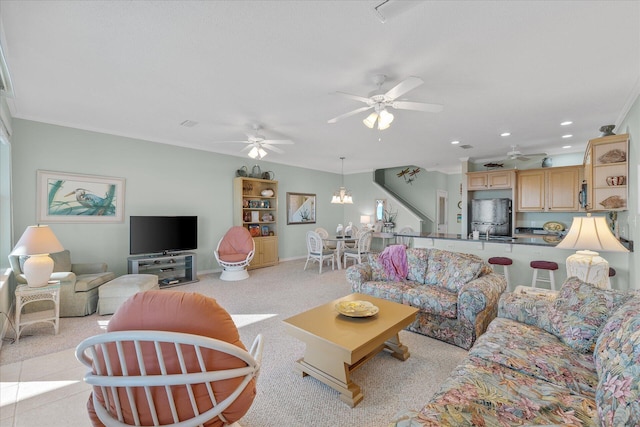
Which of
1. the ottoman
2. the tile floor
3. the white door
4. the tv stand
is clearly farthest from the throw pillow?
the white door

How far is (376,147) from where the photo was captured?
5.79 metres

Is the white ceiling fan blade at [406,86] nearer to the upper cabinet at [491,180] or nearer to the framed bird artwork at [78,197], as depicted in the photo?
the framed bird artwork at [78,197]

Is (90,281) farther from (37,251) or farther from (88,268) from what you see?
(37,251)

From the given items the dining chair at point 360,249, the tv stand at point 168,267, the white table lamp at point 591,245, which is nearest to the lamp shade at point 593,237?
the white table lamp at point 591,245

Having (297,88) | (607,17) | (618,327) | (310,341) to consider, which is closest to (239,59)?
(297,88)

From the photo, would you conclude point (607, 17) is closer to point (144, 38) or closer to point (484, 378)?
point (484, 378)

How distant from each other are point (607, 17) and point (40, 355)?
534 centimetres

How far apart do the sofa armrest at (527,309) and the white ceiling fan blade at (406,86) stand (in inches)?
78.1

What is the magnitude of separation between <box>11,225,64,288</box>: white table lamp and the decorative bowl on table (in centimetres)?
308

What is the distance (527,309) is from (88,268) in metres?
5.37

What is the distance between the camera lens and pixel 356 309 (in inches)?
93.5

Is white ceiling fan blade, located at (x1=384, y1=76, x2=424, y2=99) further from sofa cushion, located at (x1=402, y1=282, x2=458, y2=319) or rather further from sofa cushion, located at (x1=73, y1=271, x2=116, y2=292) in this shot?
sofa cushion, located at (x1=73, y1=271, x2=116, y2=292)

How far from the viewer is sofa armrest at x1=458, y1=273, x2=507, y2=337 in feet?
8.43

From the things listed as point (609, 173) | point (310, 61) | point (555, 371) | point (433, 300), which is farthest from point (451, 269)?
point (310, 61)
